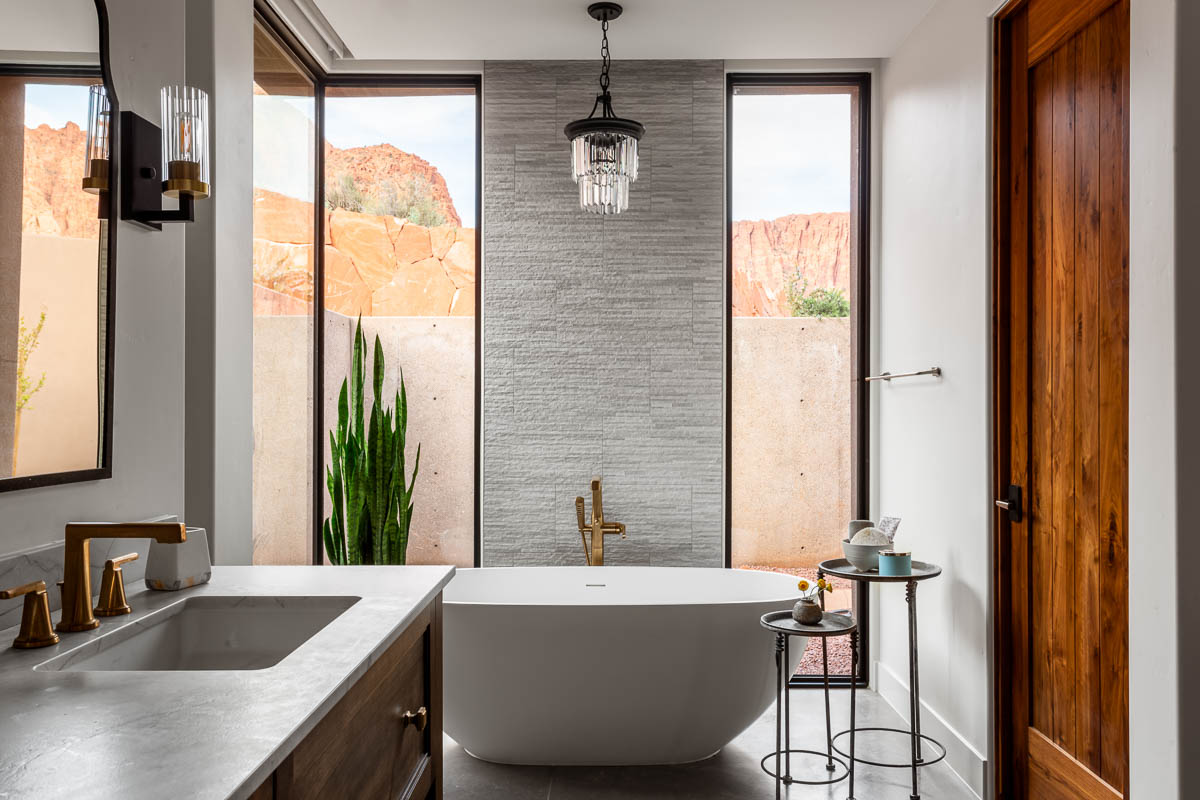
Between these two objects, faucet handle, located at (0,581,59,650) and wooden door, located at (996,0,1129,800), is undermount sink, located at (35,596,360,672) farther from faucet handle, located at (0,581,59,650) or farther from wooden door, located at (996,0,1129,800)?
wooden door, located at (996,0,1129,800)

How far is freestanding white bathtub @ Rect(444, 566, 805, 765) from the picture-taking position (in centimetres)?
270

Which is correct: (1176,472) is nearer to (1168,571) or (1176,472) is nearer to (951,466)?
(1168,571)

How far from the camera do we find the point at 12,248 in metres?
1.41

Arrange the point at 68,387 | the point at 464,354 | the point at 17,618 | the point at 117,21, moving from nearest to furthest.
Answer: the point at 17,618, the point at 68,387, the point at 117,21, the point at 464,354

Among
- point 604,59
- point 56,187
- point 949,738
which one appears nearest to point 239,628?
point 56,187

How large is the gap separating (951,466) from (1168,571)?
113 centimetres

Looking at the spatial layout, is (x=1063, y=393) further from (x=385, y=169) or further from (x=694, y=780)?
(x=385, y=169)

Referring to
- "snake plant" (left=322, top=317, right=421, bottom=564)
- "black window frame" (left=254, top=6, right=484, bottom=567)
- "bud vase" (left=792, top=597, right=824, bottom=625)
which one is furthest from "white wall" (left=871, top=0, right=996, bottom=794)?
"snake plant" (left=322, top=317, right=421, bottom=564)

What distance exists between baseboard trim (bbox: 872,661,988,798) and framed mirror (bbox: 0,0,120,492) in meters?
2.49

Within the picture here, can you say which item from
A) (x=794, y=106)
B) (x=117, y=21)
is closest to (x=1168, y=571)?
(x=117, y=21)

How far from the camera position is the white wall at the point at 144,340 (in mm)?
1711

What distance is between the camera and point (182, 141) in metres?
1.74

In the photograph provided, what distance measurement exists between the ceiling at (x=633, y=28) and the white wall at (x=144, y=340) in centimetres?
130

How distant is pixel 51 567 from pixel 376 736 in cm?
63
